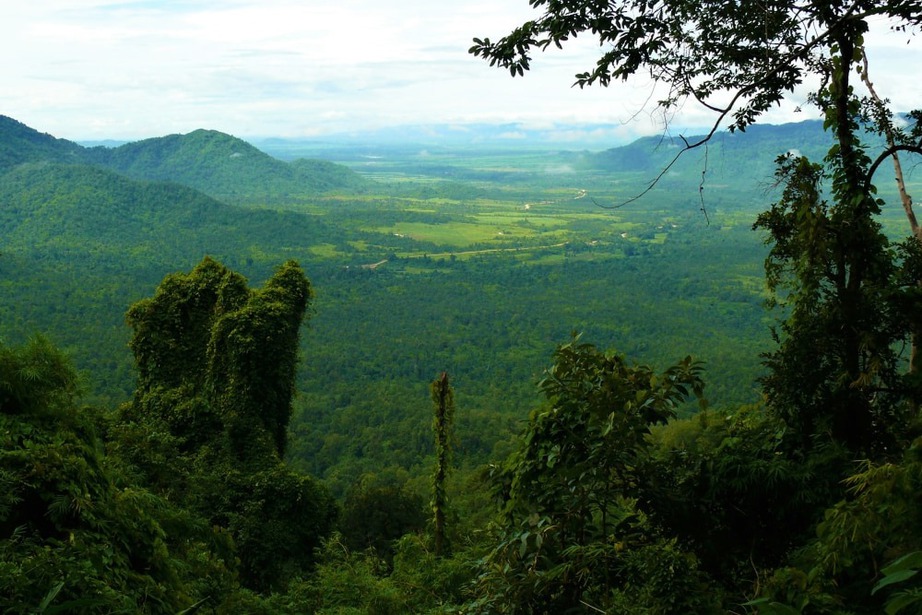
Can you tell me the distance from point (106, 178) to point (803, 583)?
10793 centimetres

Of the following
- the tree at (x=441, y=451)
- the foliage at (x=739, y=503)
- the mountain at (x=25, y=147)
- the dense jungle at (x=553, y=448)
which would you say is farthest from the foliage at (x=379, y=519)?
the mountain at (x=25, y=147)

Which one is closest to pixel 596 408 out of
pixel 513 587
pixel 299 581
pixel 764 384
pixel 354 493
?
pixel 513 587

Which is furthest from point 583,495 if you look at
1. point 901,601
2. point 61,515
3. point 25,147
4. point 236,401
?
point 25,147

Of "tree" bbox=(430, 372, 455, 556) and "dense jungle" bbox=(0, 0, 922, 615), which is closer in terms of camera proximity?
"dense jungle" bbox=(0, 0, 922, 615)

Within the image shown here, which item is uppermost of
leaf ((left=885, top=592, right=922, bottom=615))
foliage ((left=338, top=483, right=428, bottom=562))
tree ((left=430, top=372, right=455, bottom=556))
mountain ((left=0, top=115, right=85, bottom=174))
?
mountain ((left=0, top=115, right=85, bottom=174))

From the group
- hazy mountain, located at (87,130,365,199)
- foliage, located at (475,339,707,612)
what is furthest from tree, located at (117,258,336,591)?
hazy mountain, located at (87,130,365,199)

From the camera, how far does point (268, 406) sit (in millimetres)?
15602

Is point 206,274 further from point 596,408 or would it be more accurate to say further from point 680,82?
point 596,408

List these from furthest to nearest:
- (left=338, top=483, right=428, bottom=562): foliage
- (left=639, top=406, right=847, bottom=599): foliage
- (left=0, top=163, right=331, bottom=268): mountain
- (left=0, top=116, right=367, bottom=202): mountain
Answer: (left=0, top=116, right=367, bottom=202): mountain → (left=0, top=163, right=331, bottom=268): mountain → (left=338, top=483, right=428, bottom=562): foliage → (left=639, top=406, right=847, bottom=599): foliage

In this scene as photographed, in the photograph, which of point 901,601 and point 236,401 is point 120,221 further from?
point 901,601

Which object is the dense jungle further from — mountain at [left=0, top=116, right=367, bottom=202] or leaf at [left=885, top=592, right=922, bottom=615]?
mountain at [left=0, top=116, right=367, bottom=202]

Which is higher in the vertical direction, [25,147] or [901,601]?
[25,147]

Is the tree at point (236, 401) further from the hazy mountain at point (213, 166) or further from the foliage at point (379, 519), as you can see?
the hazy mountain at point (213, 166)

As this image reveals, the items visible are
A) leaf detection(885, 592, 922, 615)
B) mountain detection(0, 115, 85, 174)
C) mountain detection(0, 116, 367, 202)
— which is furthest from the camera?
mountain detection(0, 116, 367, 202)
